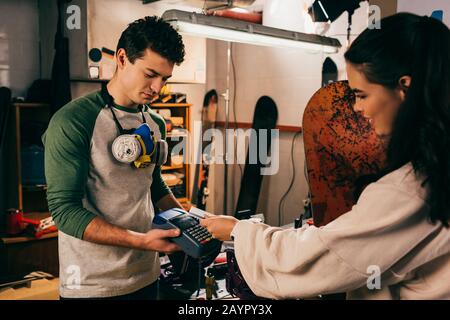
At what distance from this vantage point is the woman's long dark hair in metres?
0.91

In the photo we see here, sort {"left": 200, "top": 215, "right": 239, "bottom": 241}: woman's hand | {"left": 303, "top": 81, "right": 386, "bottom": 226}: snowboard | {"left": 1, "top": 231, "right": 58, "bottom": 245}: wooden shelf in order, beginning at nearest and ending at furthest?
{"left": 200, "top": 215, "right": 239, "bottom": 241}: woman's hand → {"left": 303, "top": 81, "right": 386, "bottom": 226}: snowboard → {"left": 1, "top": 231, "right": 58, "bottom": 245}: wooden shelf

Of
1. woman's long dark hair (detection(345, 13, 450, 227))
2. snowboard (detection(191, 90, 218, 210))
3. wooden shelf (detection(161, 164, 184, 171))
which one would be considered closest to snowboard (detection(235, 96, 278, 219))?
snowboard (detection(191, 90, 218, 210))

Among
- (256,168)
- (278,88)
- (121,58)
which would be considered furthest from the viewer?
(256,168)

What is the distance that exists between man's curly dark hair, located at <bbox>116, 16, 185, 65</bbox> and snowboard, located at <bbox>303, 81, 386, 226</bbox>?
0.55 meters

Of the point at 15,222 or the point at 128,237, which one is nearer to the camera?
the point at 128,237

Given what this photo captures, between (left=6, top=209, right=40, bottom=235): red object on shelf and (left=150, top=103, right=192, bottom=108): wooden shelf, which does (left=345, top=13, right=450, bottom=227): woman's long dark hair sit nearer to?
(left=6, top=209, right=40, bottom=235): red object on shelf

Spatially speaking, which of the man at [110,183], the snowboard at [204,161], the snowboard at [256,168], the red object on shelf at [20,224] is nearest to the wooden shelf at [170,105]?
the snowboard at [204,161]

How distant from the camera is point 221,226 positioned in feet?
4.32

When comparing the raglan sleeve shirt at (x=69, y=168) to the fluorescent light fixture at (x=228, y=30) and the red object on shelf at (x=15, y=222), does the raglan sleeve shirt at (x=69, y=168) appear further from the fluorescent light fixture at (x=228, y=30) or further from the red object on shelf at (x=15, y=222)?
the red object on shelf at (x=15, y=222)

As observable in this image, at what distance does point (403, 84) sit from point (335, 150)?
0.55 meters

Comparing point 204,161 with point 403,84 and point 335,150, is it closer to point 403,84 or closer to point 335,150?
point 335,150

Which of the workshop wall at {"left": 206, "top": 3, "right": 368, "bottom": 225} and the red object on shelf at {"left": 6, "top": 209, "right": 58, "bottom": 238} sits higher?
the workshop wall at {"left": 206, "top": 3, "right": 368, "bottom": 225}

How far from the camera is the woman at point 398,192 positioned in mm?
917

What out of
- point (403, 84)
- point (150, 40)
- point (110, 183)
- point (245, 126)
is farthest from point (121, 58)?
point (245, 126)
